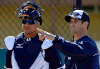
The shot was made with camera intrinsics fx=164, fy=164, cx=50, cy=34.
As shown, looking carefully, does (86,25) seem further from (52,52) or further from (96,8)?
(96,8)

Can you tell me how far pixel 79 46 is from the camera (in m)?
1.93

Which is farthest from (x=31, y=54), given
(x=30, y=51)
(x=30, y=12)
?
(x=30, y=12)

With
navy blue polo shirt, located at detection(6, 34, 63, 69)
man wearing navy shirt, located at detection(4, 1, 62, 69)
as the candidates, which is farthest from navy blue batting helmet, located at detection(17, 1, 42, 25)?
navy blue polo shirt, located at detection(6, 34, 63, 69)

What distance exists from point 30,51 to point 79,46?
2.43 ft

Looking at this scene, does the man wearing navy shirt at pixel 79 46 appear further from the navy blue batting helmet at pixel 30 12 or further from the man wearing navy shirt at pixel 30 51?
the navy blue batting helmet at pixel 30 12

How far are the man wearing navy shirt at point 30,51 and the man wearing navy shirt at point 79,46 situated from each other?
252mm

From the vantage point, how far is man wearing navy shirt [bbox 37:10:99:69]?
1.90 metres

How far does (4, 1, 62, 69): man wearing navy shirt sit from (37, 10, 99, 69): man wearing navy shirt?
0.25 metres

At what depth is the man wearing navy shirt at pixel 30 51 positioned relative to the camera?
2.28 m

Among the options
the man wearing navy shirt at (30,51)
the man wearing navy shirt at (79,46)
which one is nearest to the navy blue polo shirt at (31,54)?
the man wearing navy shirt at (30,51)

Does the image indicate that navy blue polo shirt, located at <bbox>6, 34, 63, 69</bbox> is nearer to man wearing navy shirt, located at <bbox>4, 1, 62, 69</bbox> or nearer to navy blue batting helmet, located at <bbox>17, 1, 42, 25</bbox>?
man wearing navy shirt, located at <bbox>4, 1, 62, 69</bbox>

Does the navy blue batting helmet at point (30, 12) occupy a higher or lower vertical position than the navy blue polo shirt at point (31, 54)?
higher

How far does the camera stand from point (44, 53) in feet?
7.48

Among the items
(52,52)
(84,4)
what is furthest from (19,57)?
(84,4)
